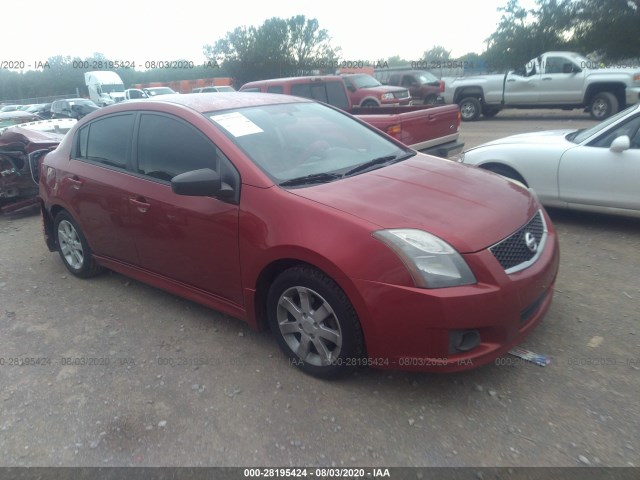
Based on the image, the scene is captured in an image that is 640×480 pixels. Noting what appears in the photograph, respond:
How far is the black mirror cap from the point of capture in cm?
310

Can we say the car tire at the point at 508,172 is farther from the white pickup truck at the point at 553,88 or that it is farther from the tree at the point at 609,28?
the tree at the point at 609,28

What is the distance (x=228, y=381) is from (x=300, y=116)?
203cm

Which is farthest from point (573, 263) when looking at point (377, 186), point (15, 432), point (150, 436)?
point (15, 432)

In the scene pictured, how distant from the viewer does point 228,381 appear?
3.21 meters

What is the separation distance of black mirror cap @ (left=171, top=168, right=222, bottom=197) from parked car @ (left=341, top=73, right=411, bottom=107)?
1395 cm

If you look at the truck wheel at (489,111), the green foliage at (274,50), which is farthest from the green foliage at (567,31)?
the green foliage at (274,50)

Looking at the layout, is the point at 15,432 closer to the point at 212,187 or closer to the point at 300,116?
the point at 212,187

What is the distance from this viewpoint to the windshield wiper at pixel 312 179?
10.5 ft

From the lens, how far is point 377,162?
372 cm

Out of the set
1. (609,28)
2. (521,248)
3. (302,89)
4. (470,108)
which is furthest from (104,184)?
(609,28)

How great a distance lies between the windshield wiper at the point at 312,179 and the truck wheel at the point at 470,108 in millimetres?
15255

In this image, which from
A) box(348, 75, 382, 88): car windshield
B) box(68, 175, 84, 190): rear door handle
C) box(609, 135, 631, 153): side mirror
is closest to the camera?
box(68, 175, 84, 190): rear door handle

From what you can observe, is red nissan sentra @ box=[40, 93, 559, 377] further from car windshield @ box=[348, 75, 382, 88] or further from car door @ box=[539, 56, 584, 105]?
car windshield @ box=[348, 75, 382, 88]

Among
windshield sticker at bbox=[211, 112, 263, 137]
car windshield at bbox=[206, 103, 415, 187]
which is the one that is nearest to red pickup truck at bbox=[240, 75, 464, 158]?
→ car windshield at bbox=[206, 103, 415, 187]
